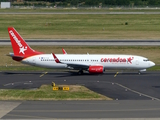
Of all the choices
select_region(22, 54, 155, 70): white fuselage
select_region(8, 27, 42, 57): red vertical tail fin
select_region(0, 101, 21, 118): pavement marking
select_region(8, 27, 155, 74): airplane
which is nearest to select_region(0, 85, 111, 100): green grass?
select_region(0, 101, 21, 118): pavement marking

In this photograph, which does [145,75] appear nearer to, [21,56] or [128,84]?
[128,84]

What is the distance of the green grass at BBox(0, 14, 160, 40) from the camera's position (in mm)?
108544

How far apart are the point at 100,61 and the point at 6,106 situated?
84.7 ft

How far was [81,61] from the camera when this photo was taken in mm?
63000

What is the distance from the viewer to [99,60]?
62.6 m

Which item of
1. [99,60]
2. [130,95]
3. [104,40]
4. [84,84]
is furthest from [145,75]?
[104,40]

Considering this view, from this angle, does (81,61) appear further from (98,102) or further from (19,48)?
(98,102)

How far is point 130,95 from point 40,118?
1478 cm

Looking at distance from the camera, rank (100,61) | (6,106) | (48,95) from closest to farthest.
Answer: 1. (6,106)
2. (48,95)
3. (100,61)

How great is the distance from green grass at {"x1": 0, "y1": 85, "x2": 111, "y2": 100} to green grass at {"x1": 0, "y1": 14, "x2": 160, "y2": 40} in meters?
57.4

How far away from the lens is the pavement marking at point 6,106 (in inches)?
1441

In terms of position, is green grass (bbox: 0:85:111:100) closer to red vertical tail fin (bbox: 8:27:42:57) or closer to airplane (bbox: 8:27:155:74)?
airplane (bbox: 8:27:155:74)

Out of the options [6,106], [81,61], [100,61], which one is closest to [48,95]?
[6,106]

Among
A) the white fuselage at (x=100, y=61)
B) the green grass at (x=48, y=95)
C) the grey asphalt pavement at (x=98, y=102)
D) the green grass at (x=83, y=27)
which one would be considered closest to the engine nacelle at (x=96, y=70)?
the grey asphalt pavement at (x=98, y=102)
